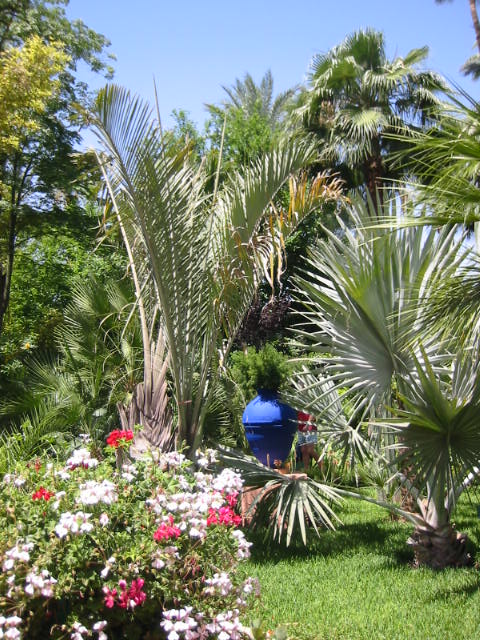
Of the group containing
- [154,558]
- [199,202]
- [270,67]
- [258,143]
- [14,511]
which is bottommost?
[154,558]

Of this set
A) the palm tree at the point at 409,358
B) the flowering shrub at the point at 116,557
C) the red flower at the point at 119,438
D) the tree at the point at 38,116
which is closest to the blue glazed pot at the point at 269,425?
the palm tree at the point at 409,358

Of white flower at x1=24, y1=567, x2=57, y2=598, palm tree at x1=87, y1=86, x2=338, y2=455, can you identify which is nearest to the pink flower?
white flower at x1=24, y1=567, x2=57, y2=598

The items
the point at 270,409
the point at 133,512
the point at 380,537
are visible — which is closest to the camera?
the point at 133,512

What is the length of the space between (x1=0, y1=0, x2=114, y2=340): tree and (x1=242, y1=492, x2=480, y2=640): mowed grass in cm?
692

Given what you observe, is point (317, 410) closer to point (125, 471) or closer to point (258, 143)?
point (125, 471)

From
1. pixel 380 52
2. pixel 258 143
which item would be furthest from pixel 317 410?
pixel 258 143

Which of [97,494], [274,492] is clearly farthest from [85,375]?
[97,494]

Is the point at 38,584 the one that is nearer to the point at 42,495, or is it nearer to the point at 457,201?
the point at 42,495

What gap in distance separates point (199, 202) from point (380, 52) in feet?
34.1

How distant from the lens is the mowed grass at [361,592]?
3779 mm

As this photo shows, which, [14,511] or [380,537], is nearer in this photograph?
[14,511]

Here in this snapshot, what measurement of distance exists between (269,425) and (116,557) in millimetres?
4132

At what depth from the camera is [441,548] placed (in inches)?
195

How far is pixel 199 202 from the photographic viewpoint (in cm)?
570
